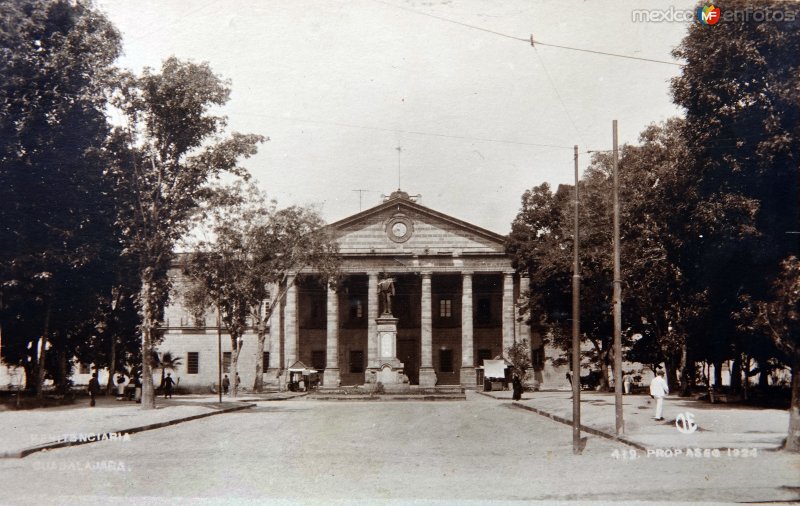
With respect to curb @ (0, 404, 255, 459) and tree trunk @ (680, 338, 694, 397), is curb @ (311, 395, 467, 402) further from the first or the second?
tree trunk @ (680, 338, 694, 397)

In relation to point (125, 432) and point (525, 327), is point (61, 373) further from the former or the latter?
point (525, 327)

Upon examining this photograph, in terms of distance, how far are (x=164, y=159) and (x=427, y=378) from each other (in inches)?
1224

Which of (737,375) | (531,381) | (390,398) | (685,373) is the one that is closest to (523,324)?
(531,381)

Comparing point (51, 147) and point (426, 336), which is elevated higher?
point (51, 147)

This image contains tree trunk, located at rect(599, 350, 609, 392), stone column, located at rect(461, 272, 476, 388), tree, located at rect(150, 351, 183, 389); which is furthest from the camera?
tree, located at rect(150, 351, 183, 389)

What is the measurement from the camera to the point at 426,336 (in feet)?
184

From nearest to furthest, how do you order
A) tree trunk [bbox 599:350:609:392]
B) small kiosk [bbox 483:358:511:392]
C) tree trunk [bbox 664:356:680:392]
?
tree trunk [bbox 664:356:680:392], tree trunk [bbox 599:350:609:392], small kiosk [bbox 483:358:511:392]

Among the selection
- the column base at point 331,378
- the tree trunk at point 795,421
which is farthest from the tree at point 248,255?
the tree trunk at point 795,421

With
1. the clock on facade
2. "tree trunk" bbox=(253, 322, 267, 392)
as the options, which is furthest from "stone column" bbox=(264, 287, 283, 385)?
the clock on facade

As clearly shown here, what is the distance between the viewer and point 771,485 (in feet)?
35.4

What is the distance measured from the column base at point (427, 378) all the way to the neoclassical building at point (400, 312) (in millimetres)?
→ 69

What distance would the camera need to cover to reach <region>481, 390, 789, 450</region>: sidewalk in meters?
15.5

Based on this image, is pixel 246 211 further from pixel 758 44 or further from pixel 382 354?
pixel 758 44

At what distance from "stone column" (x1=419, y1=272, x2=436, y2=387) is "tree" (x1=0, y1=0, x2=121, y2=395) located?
97.7 feet
